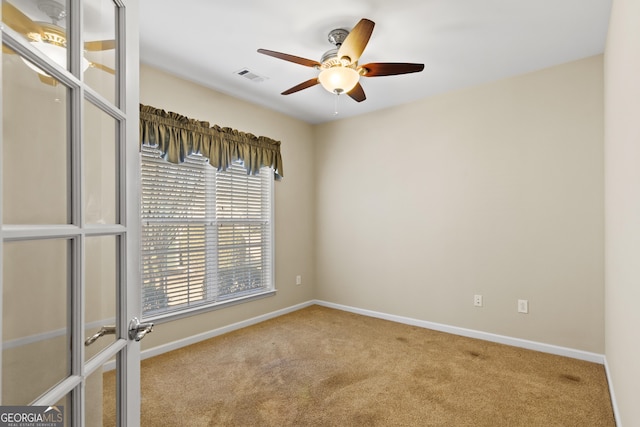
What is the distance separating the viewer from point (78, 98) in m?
0.77

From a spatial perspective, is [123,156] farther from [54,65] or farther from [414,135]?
[414,135]

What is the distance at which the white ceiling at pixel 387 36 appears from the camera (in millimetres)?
2174

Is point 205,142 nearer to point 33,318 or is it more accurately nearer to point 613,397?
point 33,318

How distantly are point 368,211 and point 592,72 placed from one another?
99.0 inches

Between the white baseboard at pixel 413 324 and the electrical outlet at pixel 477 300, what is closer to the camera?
the white baseboard at pixel 413 324

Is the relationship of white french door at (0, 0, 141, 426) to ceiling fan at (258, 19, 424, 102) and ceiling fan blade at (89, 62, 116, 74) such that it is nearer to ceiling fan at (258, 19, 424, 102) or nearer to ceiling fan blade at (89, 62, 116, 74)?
ceiling fan blade at (89, 62, 116, 74)

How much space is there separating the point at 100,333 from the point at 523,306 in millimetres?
3424

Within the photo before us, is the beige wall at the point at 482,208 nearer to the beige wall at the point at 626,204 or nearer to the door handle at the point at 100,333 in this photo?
the beige wall at the point at 626,204

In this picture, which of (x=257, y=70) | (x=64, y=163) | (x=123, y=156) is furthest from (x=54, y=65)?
(x=257, y=70)

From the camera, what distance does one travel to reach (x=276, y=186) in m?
4.19

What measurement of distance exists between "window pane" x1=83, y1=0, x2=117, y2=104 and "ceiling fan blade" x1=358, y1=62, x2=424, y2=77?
1776mm

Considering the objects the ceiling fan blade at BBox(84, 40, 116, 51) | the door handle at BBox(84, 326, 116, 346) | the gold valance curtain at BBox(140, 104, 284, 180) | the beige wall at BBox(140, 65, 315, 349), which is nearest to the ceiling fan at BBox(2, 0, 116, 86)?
the ceiling fan blade at BBox(84, 40, 116, 51)

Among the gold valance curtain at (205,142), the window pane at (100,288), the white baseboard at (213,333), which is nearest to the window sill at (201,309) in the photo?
the white baseboard at (213,333)

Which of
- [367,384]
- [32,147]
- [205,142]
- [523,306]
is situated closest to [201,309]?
[205,142]
